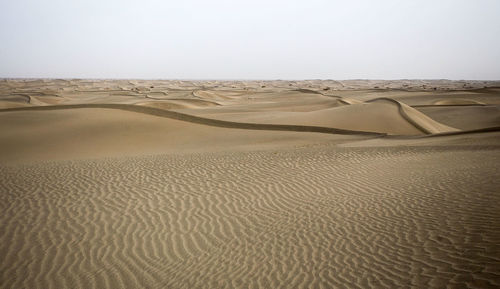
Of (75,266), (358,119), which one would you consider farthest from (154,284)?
(358,119)

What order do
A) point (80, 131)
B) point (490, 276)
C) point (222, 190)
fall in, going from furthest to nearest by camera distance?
point (80, 131), point (222, 190), point (490, 276)

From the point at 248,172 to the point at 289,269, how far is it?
4.44 m

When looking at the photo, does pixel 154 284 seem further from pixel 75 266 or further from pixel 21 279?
pixel 21 279

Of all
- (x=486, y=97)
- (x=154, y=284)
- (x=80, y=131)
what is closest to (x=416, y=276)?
(x=154, y=284)

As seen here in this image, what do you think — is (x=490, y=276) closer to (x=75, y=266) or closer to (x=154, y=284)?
(x=154, y=284)

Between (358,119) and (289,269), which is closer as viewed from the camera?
(289,269)

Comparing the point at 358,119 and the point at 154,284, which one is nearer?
the point at 154,284

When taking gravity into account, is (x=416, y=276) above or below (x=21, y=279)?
above

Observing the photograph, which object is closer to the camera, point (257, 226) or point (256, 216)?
point (257, 226)

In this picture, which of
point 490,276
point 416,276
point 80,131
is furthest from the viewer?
point 80,131

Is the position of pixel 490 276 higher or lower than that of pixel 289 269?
higher

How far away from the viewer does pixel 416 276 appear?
377 centimetres

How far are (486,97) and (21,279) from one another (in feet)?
142

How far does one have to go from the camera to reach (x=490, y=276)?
3.49 meters
